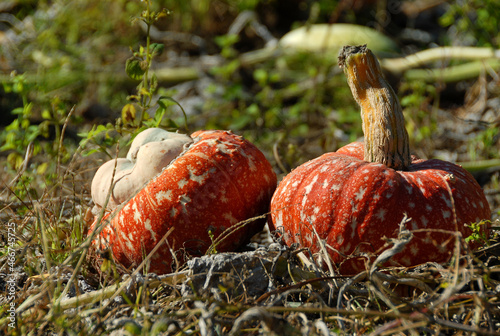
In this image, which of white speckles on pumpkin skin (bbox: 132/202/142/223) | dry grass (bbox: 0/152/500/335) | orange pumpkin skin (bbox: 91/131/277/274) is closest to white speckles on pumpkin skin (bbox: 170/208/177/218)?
orange pumpkin skin (bbox: 91/131/277/274)

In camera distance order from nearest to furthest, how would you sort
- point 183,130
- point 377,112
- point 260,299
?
point 260,299, point 377,112, point 183,130

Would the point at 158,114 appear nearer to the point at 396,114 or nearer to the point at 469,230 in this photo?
the point at 396,114

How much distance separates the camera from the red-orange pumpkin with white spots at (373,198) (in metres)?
1.88

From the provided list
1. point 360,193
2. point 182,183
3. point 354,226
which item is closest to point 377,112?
point 360,193

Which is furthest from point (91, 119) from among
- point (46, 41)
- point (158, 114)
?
point (158, 114)

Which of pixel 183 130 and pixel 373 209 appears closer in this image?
pixel 373 209

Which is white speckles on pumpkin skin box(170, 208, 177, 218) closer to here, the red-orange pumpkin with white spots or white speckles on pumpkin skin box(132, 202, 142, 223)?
white speckles on pumpkin skin box(132, 202, 142, 223)

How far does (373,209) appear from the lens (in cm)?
189

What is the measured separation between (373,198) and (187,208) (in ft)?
2.41

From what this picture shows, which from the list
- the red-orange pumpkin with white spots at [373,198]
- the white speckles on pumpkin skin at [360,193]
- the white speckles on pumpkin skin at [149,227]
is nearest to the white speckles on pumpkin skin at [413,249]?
the red-orange pumpkin with white spots at [373,198]

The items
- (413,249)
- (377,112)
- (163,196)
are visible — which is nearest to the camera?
(413,249)

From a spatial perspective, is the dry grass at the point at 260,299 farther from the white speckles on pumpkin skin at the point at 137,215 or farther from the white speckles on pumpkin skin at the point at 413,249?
the white speckles on pumpkin skin at the point at 137,215

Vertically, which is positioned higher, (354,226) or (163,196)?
(163,196)

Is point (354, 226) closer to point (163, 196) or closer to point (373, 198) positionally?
point (373, 198)
